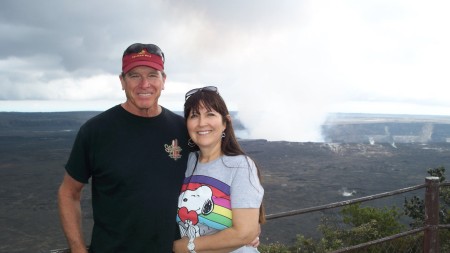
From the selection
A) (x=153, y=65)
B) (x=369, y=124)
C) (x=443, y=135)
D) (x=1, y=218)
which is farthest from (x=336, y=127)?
(x=153, y=65)

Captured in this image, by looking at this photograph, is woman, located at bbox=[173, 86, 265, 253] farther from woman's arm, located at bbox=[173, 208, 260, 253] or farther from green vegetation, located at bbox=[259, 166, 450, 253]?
green vegetation, located at bbox=[259, 166, 450, 253]

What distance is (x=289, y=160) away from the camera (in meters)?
83.1

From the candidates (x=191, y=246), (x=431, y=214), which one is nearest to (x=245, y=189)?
(x=191, y=246)

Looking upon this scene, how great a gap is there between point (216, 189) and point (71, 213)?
85 centimetres

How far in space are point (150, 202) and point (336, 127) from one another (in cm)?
17369

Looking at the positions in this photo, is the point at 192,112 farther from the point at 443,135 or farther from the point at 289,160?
the point at 443,135

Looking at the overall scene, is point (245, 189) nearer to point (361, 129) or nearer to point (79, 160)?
point (79, 160)

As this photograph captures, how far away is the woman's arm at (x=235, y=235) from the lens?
199 centimetres

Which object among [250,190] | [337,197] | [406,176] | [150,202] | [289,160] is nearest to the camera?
[250,190]

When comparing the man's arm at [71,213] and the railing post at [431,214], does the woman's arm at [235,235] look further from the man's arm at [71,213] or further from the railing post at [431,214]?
the railing post at [431,214]

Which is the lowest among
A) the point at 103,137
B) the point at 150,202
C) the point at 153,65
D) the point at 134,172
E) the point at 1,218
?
the point at 1,218

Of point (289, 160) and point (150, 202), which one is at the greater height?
point (150, 202)

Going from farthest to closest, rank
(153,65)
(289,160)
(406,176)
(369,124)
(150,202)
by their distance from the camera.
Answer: (369,124), (289,160), (406,176), (153,65), (150,202)

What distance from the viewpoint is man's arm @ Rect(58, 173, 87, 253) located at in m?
2.24
